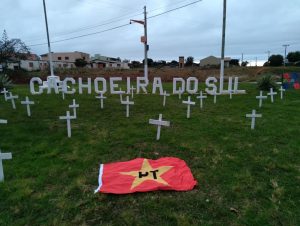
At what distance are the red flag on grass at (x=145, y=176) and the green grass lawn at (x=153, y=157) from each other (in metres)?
0.13

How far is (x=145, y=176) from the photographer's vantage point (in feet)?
13.9

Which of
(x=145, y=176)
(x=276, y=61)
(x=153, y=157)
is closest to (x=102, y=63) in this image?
(x=276, y=61)

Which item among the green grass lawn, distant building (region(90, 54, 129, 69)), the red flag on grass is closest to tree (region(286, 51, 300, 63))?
distant building (region(90, 54, 129, 69))

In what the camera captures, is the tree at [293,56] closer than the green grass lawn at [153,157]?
No

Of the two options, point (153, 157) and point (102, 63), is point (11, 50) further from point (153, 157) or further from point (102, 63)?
point (102, 63)

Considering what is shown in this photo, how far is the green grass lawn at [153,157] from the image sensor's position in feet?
10.9

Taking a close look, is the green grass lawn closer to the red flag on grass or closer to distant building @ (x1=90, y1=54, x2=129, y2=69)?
the red flag on grass

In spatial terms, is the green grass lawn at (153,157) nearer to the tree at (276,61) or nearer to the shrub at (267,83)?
the shrub at (267,83)

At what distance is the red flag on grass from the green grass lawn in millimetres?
129

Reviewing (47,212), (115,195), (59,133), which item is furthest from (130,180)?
(59,133)

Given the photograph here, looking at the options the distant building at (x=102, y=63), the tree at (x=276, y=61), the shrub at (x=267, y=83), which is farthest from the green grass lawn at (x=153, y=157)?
the distant building at (x=102, y=63)

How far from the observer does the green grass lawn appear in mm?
3312

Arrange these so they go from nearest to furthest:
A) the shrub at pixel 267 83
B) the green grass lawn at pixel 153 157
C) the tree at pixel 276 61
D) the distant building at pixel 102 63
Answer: the green grass lawn at pixel 153 157 < the shrub at pixel 267 83 < the tree at pixel 276 61 < the distant building at pixel 102 63

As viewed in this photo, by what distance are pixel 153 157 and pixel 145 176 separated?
104 cm
